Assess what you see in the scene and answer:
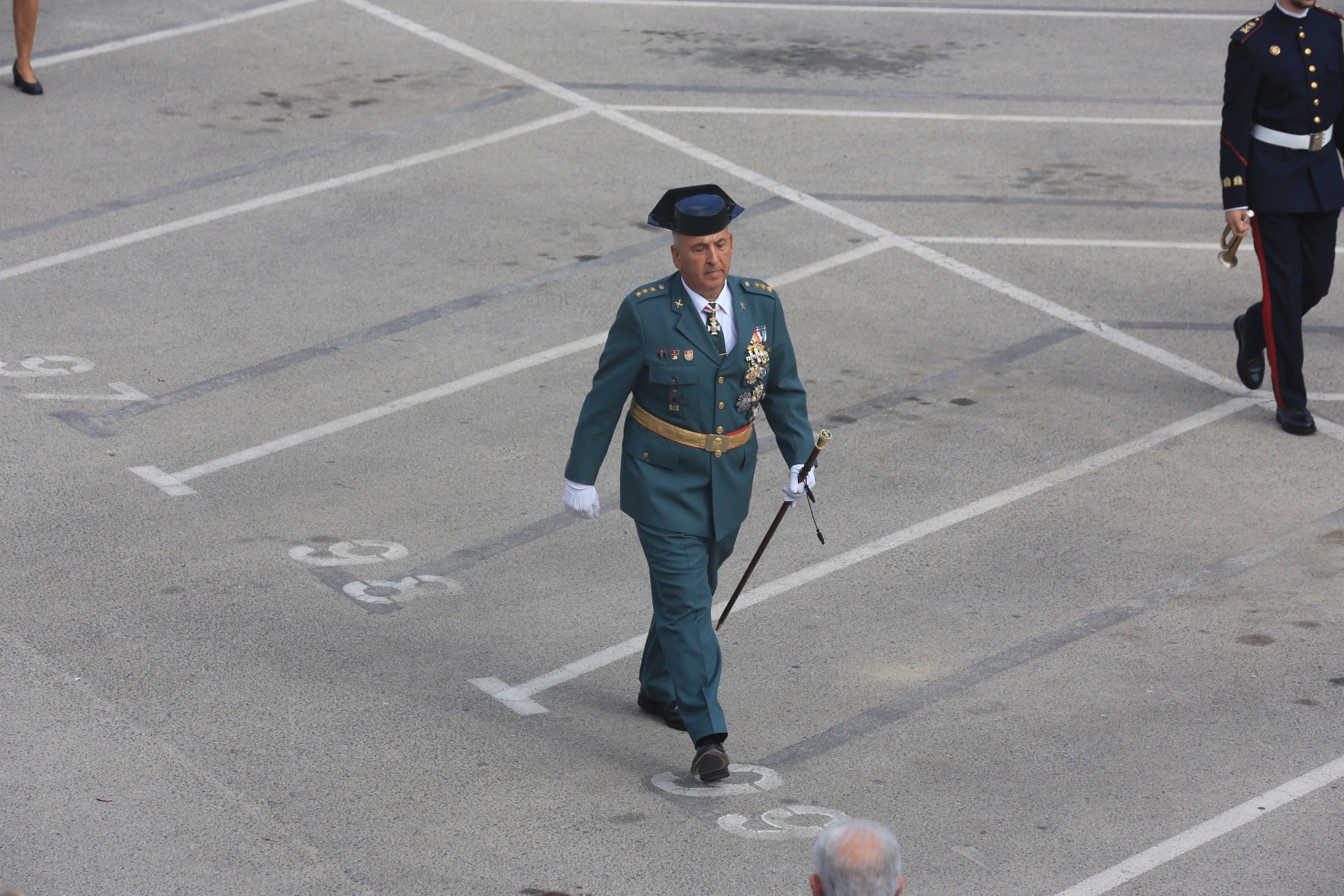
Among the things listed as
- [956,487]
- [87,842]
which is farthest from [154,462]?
[956,487]

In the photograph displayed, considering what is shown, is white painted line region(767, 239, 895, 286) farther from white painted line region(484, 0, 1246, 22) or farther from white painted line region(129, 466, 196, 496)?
white painted line region(484, 0, 1246, 22)

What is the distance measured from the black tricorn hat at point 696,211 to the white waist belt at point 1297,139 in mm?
3729

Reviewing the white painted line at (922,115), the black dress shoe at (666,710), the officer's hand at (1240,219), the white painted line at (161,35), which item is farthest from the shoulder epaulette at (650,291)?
the white painted line at (161,35)

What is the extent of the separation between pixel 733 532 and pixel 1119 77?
29.9ft

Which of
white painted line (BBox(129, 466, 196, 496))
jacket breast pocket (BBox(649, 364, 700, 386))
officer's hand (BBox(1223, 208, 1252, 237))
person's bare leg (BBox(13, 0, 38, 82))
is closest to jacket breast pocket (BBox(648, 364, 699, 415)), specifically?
jacket breast pocket (BBox(649, 364, 700, 386))

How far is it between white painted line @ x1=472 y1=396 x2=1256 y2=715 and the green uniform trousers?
1.87 ft

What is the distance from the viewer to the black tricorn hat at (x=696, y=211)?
18.4 feet

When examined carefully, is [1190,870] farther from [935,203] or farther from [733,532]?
[935,203]

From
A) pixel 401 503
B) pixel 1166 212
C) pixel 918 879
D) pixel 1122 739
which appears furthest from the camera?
pixel 1166 212

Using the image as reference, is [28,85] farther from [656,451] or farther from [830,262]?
[656,451]

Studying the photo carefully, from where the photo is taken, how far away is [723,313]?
5.84 m

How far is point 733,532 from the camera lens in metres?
5.97

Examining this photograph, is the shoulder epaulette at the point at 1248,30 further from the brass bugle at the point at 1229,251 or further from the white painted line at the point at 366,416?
the white painted line at the point at 366,416

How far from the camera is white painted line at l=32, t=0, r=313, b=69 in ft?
43.4
